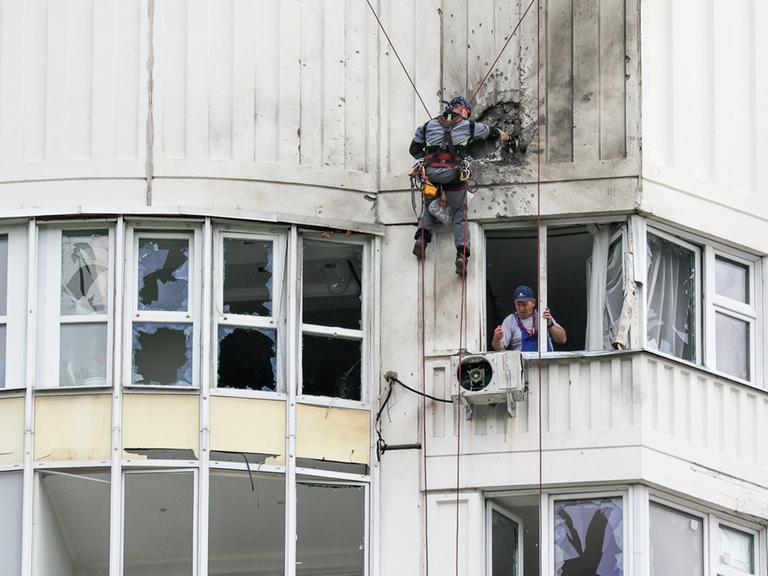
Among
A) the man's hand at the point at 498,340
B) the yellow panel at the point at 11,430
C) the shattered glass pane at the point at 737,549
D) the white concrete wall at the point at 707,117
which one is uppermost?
the white concrete wall at the point at 707,117

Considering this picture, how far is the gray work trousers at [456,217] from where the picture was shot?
1118 inches

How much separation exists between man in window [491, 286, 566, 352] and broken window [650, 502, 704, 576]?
2225 millimetres

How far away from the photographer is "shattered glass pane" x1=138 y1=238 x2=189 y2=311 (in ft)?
92.0

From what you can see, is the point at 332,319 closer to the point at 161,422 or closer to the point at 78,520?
the point at 161,422

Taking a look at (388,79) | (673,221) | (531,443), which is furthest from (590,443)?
(388,79)

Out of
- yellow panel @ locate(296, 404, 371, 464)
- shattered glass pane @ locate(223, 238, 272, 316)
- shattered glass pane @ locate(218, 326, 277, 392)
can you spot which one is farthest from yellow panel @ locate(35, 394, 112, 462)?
yellow panel @ locate(296, 404, 371, 464)

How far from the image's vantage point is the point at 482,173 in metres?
28.7

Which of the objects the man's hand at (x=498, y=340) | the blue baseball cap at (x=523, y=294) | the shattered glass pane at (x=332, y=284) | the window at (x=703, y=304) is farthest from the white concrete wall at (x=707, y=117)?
the shattered glass pane at (x=332, y=284)

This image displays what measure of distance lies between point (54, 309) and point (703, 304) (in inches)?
279

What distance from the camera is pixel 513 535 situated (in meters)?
28.1

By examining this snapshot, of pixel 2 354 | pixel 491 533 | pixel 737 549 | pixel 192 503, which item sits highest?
pixel 2 354

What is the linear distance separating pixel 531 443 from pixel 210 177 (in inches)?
178

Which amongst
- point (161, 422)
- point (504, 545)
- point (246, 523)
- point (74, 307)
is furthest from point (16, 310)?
point (504, 545)

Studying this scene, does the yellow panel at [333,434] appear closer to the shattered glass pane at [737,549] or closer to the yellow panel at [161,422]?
the yellow panel at [161,422]
